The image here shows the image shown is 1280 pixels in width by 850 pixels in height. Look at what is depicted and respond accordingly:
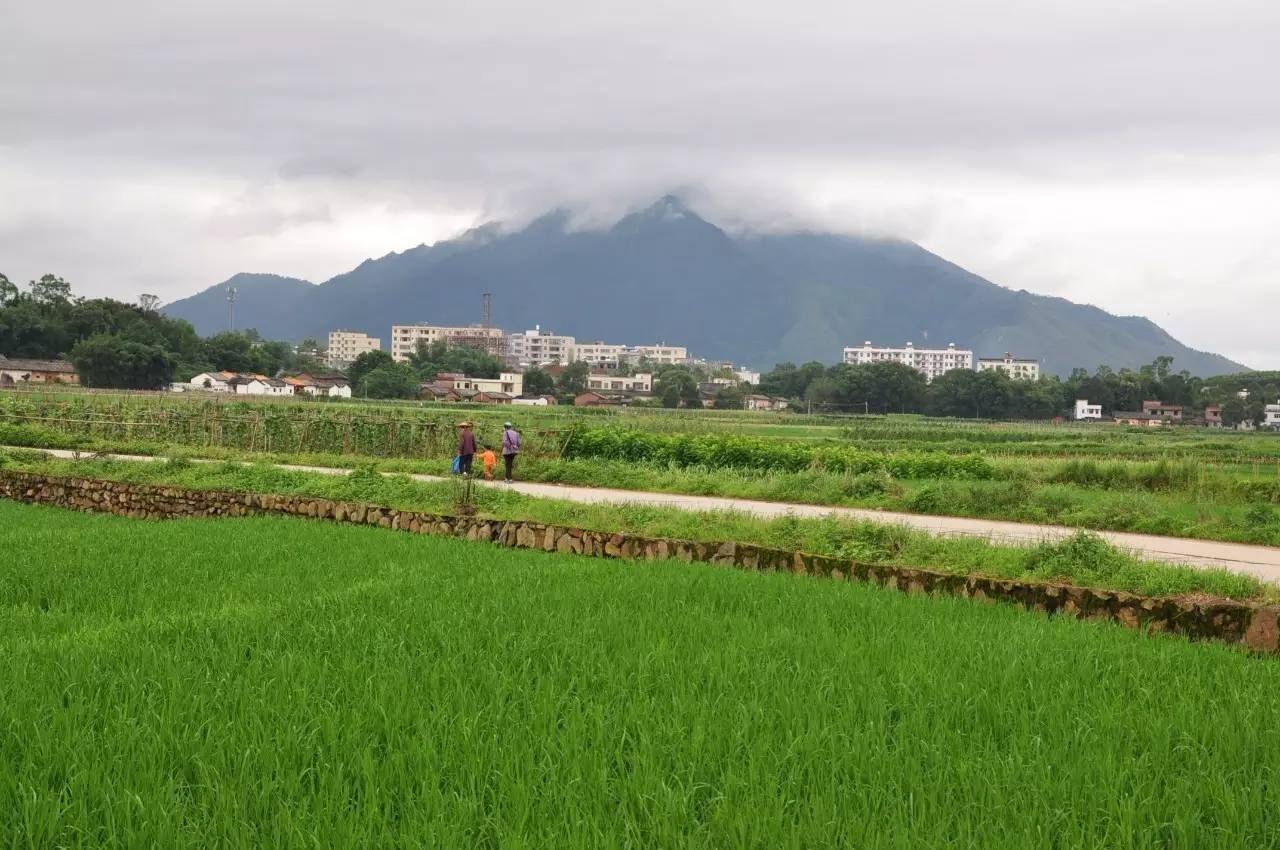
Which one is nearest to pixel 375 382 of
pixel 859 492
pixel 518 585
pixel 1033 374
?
pixel 859 492

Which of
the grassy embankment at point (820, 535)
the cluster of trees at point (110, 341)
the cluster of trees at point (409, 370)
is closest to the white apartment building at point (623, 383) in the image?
the cluster of trees at point (409, 370)

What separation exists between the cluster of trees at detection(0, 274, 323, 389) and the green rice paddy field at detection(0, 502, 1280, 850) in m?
75.1

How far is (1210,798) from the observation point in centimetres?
376

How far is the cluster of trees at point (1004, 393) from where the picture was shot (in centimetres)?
9412

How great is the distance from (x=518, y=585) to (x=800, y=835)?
16.0 ft

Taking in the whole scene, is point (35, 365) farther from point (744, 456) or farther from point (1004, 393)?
point (1004, 393)

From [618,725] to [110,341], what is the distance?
7997 centimetres

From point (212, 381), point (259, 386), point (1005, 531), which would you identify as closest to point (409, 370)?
point (259, 386)

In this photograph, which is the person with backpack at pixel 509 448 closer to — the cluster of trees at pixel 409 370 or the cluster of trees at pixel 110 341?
the cluster of trees at pixel 110 341

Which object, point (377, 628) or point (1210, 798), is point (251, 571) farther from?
point (1210, 798)

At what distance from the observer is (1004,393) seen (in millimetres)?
94562

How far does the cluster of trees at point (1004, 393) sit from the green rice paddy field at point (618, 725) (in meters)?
91.7

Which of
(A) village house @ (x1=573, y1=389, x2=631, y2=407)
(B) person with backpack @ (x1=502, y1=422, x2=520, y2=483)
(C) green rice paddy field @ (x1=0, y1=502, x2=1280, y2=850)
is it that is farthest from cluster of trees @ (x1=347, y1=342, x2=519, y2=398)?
(C) green rice paddy field @ (x1=0, y1=502, x2=1280, y2=850)

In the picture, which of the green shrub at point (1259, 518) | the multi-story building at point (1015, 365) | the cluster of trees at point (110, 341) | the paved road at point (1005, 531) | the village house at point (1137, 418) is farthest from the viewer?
the multi-story building at point (1015, 365)
